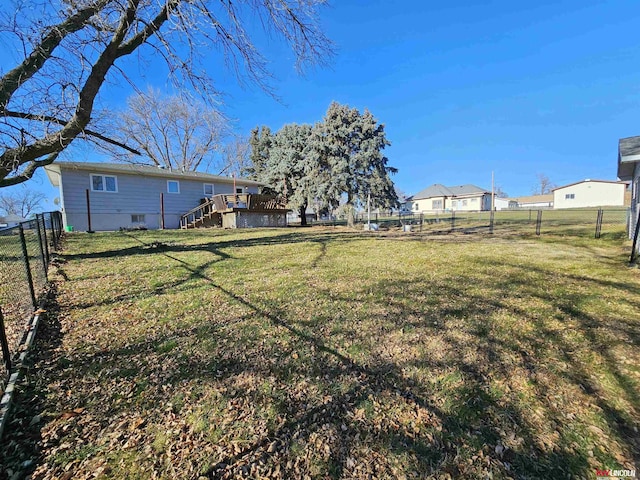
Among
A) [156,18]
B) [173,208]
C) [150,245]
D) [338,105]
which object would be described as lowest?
[150,245]

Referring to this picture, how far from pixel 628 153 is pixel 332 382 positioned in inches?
388

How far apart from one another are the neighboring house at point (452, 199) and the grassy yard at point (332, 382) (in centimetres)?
4938

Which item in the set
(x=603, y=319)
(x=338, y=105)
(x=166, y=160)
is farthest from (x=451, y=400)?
(x=166, y=160)

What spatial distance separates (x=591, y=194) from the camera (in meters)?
44.1

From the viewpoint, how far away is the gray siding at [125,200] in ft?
49.7

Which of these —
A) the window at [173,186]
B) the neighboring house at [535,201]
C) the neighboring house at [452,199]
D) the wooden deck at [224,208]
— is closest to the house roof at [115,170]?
the window at [173,186]

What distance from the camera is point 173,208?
18.7 m

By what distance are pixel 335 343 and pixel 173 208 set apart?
1837 centimetres

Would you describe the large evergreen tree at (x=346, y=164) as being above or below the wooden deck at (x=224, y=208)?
above

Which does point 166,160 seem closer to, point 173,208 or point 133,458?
point 173,208

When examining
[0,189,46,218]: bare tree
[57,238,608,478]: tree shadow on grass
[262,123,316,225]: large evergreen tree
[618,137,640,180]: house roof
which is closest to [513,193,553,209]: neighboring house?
[262,123,316,225]: large evergreen tree

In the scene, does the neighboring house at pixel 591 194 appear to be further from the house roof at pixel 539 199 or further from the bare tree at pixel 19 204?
the bare tree at pixel 19 204

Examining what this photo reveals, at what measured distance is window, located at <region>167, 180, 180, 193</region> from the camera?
60.9 feet

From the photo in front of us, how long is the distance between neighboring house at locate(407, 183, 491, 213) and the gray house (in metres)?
42.0
